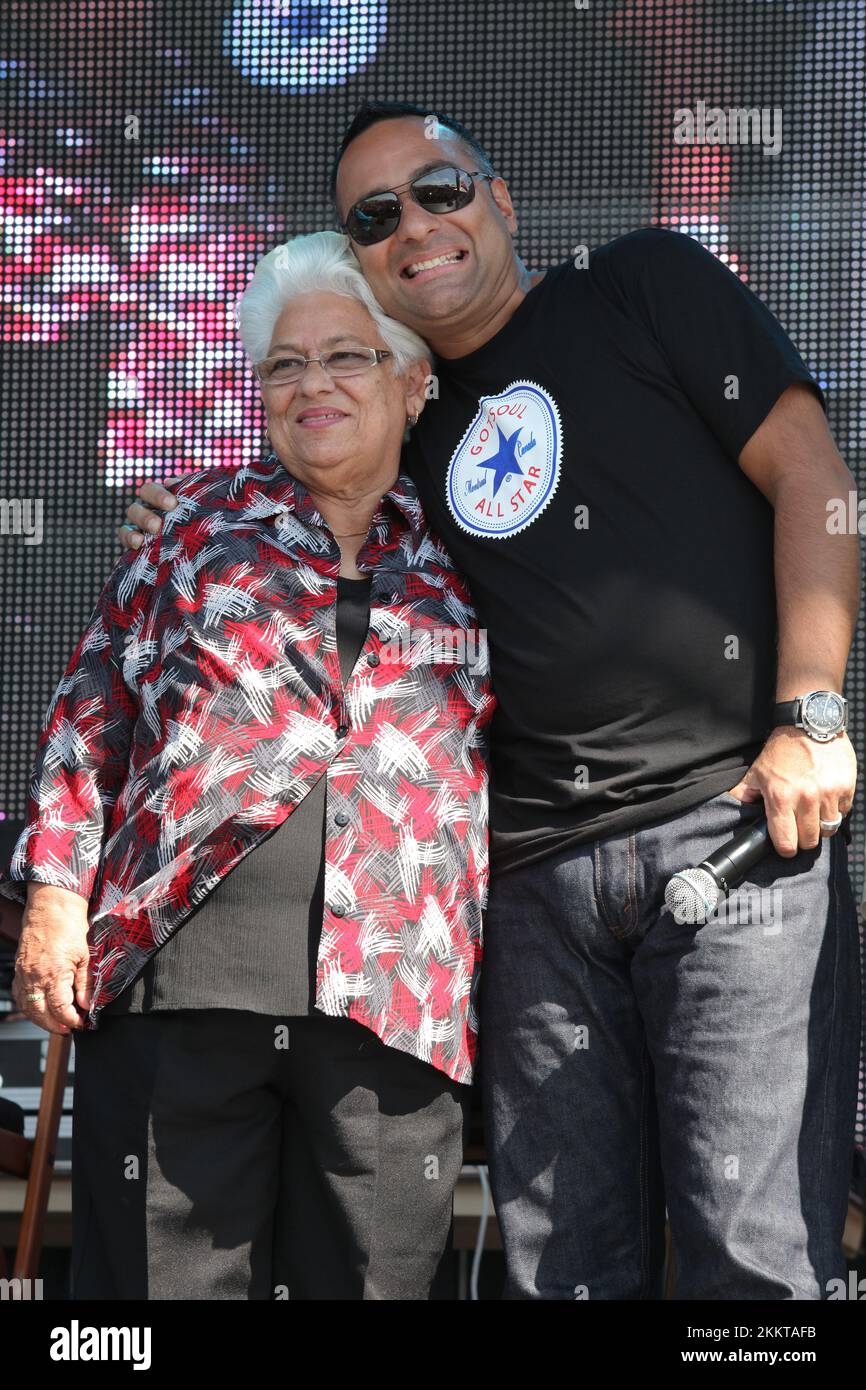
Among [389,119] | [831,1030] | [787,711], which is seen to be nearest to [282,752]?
[787,711]

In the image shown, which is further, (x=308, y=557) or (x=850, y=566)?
(x=308, y=557)

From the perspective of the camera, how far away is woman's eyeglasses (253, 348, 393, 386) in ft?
6.30

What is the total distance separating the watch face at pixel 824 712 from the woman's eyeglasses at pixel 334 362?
76cm

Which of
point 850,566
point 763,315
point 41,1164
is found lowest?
point 41,1164

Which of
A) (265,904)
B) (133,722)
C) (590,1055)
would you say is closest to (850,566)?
(590,1055)

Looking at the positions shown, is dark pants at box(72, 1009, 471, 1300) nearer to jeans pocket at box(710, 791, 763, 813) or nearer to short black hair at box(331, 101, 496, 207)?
jeans pocket at box(710, 791, 763, 813)

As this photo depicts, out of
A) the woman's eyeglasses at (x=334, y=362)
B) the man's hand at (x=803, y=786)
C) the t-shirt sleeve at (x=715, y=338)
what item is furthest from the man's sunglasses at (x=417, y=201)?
the man's hand at (x=803, y=786)

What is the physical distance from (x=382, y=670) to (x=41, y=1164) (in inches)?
47.6

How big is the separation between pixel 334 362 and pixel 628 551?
50 centimetres

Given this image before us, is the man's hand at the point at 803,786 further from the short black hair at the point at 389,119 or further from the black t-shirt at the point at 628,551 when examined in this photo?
the short black hair at the point at 389,119

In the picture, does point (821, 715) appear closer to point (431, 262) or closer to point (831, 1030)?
point (831, 1030)

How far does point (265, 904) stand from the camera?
5.45ft

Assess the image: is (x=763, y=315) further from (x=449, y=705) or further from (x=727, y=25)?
(x=727, y=25)

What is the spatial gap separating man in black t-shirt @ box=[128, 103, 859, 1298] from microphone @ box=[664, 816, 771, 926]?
0.03m
